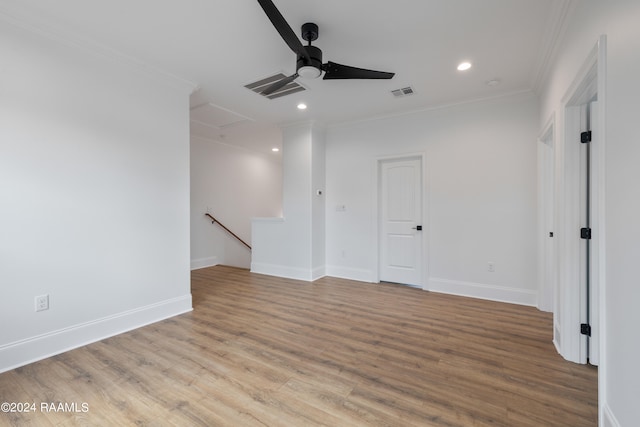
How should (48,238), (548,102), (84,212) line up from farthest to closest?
(548,102)
(84,212)
(48,238)

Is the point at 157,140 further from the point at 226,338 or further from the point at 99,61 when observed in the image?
the point at 226,338

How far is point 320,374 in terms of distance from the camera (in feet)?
6.71

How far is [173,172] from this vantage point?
318 centimetres

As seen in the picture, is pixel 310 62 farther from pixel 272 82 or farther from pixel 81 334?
pixel 81 334

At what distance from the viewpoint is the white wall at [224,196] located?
229 inches

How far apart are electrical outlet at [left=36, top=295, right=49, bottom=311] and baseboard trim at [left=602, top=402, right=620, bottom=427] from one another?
12.4 ft

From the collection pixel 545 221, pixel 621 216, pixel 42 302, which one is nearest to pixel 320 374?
pixel 621 216

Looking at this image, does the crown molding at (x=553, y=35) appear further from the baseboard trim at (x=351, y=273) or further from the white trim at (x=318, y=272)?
the white trim at (x=318, y=272)

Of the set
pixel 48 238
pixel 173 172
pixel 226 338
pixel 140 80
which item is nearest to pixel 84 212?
pixel 48 238

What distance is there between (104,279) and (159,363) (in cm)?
106

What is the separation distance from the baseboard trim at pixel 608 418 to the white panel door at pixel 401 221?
2.86 metres

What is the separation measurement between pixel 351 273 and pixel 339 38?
138 inches

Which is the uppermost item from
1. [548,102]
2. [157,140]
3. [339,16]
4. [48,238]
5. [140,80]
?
[339,16]

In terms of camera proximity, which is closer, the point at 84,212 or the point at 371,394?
the point at 371,394
